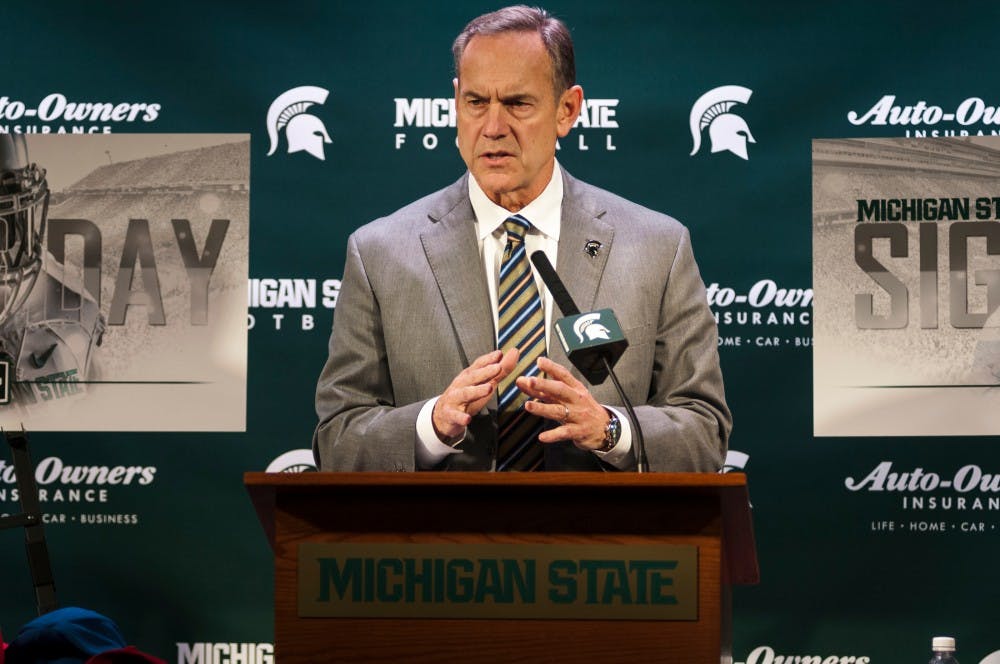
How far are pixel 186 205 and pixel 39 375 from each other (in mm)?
737

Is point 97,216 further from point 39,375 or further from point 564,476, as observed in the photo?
point 564,476

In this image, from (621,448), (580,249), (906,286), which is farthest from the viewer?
(906,286)

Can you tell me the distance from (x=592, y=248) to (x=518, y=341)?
28cm

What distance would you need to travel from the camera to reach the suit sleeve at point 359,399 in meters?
2.49

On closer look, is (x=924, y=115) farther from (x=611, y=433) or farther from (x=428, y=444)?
(x=428, y=444)

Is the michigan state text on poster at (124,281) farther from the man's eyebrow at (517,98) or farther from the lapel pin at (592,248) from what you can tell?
the lapel pin at (592,248)

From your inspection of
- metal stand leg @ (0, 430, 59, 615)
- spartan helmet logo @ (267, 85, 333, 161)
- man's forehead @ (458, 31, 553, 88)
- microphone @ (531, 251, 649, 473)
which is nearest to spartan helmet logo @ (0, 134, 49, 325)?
metal stand leg @ (0, 430, 59, 615)

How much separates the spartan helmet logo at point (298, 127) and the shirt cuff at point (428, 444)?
6.53 feet

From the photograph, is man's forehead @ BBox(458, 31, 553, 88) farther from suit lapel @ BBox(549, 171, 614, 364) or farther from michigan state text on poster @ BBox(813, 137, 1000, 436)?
michigan state text on poster @ BBox(813, 137, 1000, 436)

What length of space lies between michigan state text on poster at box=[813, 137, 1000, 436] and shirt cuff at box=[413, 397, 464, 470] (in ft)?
6.44

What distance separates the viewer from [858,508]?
404 centimetres

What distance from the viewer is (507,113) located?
286 centimetres

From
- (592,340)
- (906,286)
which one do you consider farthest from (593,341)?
(906,286)

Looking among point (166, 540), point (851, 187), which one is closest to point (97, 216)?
point (166, 540)
